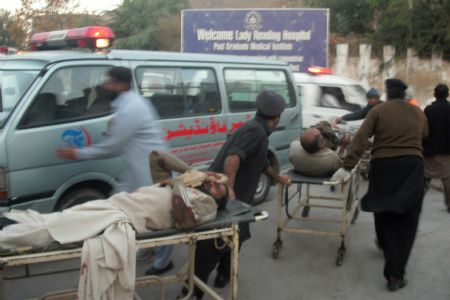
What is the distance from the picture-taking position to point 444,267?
16.8 feet

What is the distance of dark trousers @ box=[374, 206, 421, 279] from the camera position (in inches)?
178

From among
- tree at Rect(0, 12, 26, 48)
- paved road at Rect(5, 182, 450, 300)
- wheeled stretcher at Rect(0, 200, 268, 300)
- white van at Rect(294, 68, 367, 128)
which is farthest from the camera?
tree at Rect(0, 12, 26, 48)

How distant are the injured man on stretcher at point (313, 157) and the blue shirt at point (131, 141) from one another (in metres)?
1.44

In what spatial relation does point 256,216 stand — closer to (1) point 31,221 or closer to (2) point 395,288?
(1) point 31,221

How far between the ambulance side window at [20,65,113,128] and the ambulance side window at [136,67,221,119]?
504mm

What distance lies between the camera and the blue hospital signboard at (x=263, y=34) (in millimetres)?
15125

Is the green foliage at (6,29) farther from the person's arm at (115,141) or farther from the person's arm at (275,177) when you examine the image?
the person's arm at (275,177)

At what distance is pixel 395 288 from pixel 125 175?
2.43 m

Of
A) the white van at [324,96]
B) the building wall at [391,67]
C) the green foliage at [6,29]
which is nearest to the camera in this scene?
the white van at [324,96]

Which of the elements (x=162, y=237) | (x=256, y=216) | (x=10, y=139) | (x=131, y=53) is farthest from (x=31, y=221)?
(x=131, y=53)

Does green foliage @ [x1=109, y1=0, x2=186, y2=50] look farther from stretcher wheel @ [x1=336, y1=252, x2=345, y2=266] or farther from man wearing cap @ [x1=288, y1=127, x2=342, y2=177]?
stretcher wheel @ [x1=336, y1=252, x2=345, y2=266]

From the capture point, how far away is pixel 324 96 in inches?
400

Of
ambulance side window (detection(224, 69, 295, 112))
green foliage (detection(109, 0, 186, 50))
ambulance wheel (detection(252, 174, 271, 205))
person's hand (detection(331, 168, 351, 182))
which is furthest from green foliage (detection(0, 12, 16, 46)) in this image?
person's hand (detection(331, 168, 351, 182))

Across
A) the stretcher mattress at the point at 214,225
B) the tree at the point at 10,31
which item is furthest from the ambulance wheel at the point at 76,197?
the tree at the point at 10,31
